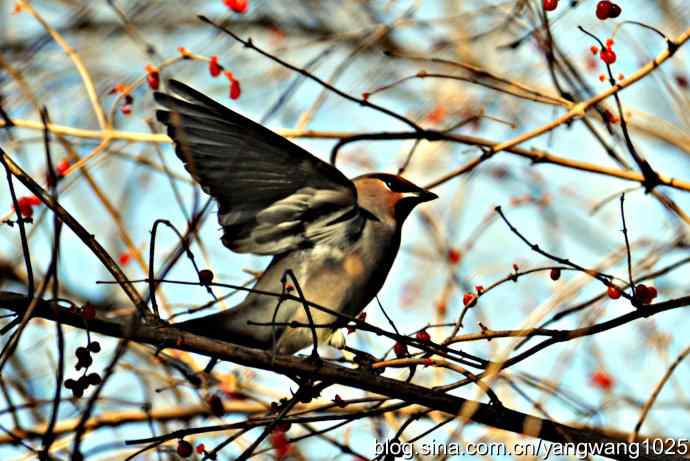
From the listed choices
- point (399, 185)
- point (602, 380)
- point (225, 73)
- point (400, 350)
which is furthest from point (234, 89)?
point (602, 380)

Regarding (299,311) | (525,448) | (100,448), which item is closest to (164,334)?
(100,448)

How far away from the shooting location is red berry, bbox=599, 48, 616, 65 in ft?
10.4

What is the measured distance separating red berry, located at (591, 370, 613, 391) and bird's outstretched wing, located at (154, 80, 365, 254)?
2170 mm

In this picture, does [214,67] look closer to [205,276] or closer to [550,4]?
[205,276]

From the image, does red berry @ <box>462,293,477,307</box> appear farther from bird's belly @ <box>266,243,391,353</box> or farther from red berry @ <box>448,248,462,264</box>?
red berry @ <box>448,248,462,264</box>

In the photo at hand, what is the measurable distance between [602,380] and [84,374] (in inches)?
134

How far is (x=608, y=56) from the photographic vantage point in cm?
321

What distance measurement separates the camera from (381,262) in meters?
3.98

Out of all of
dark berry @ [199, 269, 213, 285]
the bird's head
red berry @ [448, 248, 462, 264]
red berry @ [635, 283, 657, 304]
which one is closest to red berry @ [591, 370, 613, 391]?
red berry @ [448, 248, 462, 264]

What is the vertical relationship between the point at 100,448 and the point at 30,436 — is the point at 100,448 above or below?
below

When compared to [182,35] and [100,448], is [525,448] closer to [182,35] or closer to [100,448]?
[100,448]

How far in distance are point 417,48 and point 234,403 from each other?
14.0 ft

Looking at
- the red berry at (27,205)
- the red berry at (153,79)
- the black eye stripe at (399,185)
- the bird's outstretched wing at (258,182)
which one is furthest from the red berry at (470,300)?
the red berry at (153,79)

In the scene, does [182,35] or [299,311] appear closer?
[299,311]
